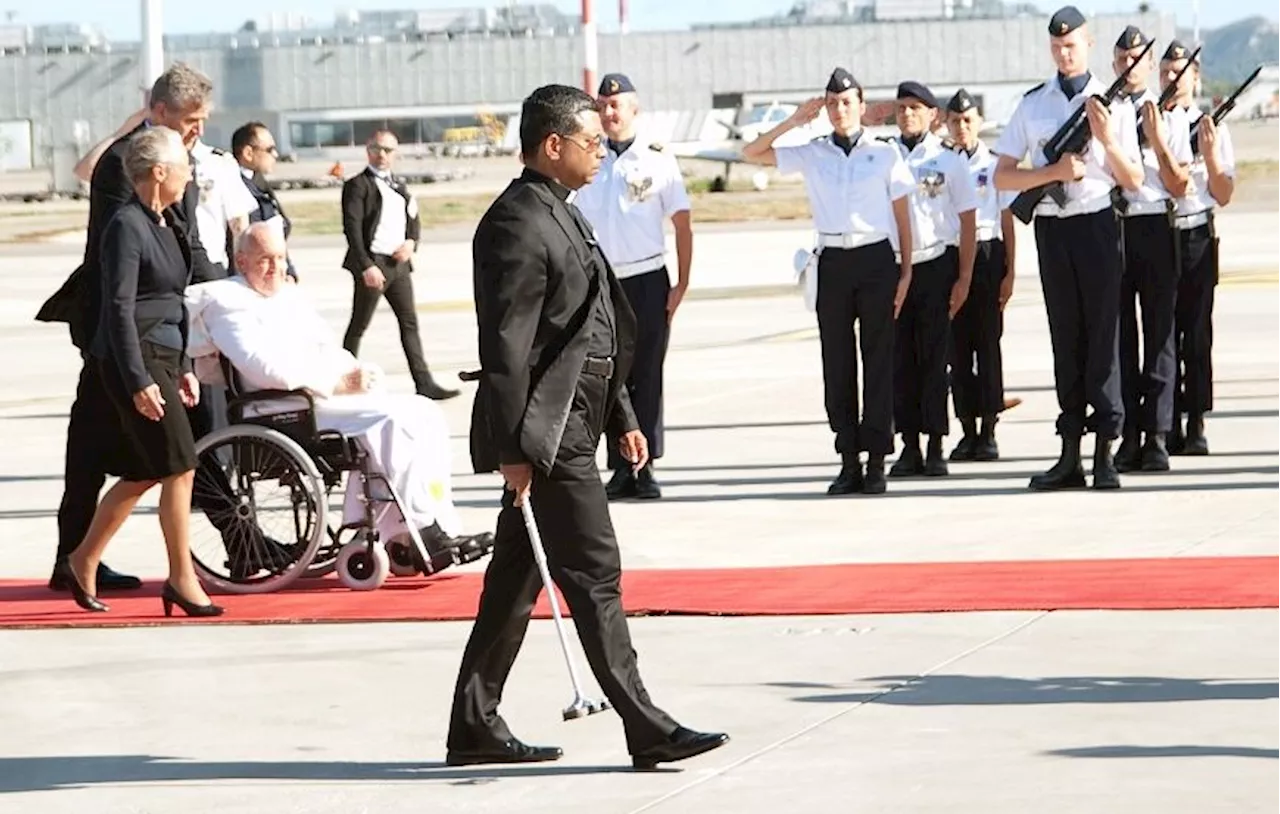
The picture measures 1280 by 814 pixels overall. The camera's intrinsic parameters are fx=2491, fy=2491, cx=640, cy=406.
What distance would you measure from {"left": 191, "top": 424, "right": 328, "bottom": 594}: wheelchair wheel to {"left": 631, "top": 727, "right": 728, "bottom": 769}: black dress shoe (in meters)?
3.30

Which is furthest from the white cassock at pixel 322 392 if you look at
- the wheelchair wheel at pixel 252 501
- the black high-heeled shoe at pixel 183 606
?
the black high-heeled shoe at pixel 183 606

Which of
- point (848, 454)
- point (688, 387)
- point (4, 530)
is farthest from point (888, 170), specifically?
point (688, 387)

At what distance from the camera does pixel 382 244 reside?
1662 centimetres

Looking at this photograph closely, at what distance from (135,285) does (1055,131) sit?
4421 mm

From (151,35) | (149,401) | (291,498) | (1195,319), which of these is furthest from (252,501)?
(151,35)

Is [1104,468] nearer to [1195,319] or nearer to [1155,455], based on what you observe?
[1155,455]

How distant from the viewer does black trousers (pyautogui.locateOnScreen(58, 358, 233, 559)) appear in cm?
910

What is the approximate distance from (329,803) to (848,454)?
5897mm

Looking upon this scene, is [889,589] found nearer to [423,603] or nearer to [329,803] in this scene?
[423,603]

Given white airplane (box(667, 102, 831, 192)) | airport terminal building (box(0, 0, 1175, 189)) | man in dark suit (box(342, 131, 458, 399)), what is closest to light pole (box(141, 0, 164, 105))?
man in dark suit (box(342, 131, 458, 399))

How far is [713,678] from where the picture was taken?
7.52 metres

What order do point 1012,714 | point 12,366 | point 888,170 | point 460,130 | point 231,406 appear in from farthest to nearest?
point 460,130
point 12,366
point 888,170
point 231,406
point 1012,714

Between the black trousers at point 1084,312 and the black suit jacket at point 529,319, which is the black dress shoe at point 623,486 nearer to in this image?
the black trousers at point 1084,312

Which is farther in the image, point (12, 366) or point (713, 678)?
point (12, 366)
